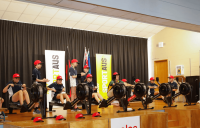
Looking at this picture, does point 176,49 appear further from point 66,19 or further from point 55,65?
point 55,65

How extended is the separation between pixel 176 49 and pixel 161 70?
132cm

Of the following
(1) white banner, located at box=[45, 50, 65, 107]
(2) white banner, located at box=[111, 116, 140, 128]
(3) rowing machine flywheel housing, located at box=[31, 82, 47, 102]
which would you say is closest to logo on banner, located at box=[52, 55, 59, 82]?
(1) white banner, located at box=[45, 50, 65, 107]

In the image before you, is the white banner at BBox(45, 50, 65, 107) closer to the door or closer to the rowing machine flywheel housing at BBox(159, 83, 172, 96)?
the rowing machine flywheel housing at BBox(159, 83, 172, 96)

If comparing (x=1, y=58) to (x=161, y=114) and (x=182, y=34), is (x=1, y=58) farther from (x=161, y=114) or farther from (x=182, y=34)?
(x=182, y=34)

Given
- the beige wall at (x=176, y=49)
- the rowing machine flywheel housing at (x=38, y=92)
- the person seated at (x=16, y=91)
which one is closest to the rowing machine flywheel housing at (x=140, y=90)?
the rowing machine flywheel housing at (x=38, y=92)

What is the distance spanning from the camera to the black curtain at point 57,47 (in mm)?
7812

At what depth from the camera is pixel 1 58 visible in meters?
7.68

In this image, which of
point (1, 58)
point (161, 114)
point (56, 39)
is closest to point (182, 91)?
point (161, 114)

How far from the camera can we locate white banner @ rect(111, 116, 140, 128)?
13.8 ft

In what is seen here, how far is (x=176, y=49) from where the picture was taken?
34.8 ft

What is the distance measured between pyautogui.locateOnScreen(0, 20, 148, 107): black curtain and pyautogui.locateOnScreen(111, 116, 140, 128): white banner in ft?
11.2

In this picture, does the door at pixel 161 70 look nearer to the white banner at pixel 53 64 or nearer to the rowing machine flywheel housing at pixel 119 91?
the white banner at pixel 53 64

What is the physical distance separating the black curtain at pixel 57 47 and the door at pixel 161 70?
1.76 feet

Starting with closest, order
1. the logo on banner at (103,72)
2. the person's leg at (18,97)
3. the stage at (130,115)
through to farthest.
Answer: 1. the stage at (130,115)
2. the person's leg at (18,97)
3. the logo on banner at (103,72)
